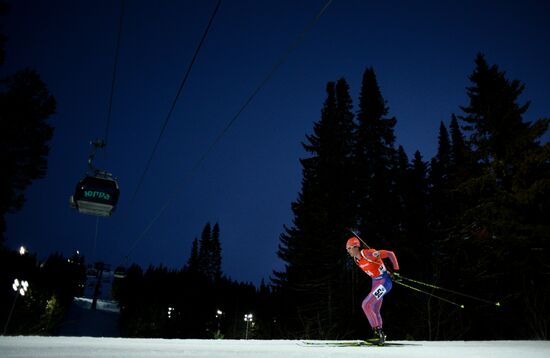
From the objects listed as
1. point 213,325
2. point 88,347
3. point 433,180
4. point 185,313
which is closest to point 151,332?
point 185,313

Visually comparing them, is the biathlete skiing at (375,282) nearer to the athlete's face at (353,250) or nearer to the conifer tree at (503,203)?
the athlete's face at (353,250)

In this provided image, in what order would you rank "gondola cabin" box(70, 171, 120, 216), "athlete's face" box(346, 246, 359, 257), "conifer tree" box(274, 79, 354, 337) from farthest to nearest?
1. "conifer tree" box(274, 79, 354, 337)
2. "gondola cabin" box(70, 171, 120, 216)
3. "athlete's face" box(346, 246, 359, 257)

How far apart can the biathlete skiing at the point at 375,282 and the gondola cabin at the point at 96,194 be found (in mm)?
10564

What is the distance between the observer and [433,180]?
39.8 m

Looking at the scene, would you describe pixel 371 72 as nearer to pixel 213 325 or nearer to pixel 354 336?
pixel 354 336

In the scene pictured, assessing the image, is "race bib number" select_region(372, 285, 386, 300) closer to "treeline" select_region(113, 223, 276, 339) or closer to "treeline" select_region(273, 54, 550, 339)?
"treeline" select_region(273, 54, 550, 339)

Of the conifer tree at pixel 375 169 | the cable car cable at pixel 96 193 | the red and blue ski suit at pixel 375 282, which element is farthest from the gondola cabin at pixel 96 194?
the conifer tree at pixel 375 169

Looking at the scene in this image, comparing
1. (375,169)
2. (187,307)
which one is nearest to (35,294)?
(187,307)

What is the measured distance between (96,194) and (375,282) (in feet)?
37.5

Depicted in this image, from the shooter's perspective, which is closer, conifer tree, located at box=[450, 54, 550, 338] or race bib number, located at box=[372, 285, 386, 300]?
race bib number, located at box=[372, 285, 386, 300]

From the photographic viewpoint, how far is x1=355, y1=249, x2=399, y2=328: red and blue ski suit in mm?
7168

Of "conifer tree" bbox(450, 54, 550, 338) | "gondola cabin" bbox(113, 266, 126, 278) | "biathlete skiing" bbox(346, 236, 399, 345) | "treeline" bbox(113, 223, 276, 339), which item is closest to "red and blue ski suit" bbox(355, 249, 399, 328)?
"biathlete skiing" bbox(346, 236, 399, 345)

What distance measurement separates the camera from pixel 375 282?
734cm

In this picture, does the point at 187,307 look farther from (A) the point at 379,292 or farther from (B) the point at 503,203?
(A) the point at 379,292
